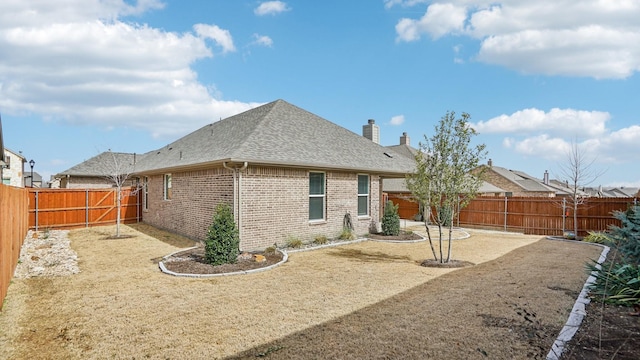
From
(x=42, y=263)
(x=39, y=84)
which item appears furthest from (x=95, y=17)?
(x=42, y=263)

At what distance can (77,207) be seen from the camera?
17141 millimetres

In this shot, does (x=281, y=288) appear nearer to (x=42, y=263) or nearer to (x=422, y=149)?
(x=422, y=149)

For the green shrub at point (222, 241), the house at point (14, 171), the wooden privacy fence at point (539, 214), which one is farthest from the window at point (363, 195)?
the house at point (14, 171)

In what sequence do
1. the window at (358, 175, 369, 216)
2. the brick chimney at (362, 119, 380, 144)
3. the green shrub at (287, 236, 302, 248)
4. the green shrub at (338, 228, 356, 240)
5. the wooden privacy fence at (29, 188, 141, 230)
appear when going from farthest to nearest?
the brick chimney at (362, 119, 380, 144) → the wooden privacy fence at (29, 188, 141, 230) → the window at (358, 175, 369, 216) → the green shrub at (338, 228, 356, 240) → the green shrub at (287, 236, 302, 248)

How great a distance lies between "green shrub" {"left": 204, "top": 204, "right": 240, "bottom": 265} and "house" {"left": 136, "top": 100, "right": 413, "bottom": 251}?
1.20m

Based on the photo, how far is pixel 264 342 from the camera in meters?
4.33

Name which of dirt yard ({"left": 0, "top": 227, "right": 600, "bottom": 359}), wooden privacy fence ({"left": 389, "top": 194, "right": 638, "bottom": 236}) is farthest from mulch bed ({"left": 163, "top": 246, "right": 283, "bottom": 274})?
wooden privacy fence ({"left": 389, "top": 194, "right": 638, "bottom": 236})

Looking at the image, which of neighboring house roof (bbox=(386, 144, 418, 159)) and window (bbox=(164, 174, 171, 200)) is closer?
window (bbox=(164, 174, 171, 200))

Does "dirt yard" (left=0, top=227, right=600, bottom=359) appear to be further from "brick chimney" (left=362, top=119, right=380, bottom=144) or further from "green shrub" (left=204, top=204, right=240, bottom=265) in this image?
"brick chimney" (left=362, top=119, right=380, bottom=144)

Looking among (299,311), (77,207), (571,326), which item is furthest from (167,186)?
(571,326)

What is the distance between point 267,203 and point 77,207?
12.3m

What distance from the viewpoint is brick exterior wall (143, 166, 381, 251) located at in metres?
10.5

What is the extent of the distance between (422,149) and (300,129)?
5.96 meters

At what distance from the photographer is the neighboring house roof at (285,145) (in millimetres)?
11047
